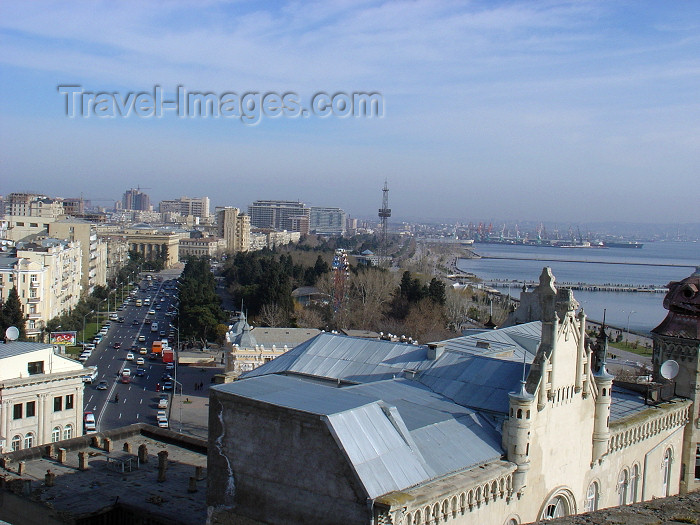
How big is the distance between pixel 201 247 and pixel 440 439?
421ft

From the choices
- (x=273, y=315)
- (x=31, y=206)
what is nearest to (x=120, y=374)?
(x=273, y=315)

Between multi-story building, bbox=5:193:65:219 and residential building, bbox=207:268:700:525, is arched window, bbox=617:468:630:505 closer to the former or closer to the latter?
residential building, bbox=207:268:700:525

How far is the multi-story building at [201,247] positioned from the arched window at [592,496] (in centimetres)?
12337

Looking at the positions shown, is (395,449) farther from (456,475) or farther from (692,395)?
(692,395)

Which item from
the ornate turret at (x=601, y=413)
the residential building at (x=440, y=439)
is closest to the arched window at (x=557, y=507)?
the residential building at (x=440, y=439)

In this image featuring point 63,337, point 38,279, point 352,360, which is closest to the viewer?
point 352,360

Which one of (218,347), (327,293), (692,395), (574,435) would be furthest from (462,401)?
(327,293)

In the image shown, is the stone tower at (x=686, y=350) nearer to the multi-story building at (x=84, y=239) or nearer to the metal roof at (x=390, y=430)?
the metal roof at (x=390, y=430)

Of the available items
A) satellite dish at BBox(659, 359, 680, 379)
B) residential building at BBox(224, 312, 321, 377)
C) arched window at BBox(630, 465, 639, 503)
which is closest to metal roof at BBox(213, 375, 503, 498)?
arched window at BBox(630, 465, 639, 503)

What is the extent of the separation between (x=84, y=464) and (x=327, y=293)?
1868 inches

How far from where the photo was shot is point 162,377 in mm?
43125

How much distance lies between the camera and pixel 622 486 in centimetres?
1634

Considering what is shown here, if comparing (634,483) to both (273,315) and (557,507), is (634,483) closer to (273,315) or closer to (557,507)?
(557,507)

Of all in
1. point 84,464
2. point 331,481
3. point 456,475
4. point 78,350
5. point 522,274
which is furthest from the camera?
point 522,274
